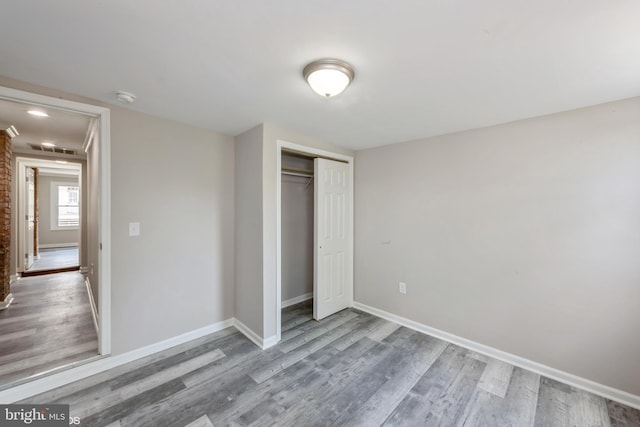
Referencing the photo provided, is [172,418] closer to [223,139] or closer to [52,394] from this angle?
[52,394]

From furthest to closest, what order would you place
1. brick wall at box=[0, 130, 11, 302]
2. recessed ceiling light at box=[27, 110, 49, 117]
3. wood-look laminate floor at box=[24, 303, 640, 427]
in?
brick wall at box=[0, 130, 11, 302] → recessed ceiling light at box=[27, 110, 49, 117] → wood-look laminate floor at box=[24, 303, 640, 427]

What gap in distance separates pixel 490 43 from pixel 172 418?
303 centimetres

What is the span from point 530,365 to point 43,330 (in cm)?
499

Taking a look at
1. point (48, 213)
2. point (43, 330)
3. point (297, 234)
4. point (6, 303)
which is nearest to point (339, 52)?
point (297, 234)

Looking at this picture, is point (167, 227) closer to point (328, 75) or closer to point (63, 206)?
point (328, 75)

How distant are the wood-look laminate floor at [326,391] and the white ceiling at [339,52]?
233 centimetres

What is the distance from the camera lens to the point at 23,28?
128cm

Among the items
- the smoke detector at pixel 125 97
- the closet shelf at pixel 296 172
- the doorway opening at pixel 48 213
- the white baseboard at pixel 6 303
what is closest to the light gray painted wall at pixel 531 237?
the closet shelf at pixel 296 172

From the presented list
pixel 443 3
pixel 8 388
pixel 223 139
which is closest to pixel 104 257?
pixel 8 388

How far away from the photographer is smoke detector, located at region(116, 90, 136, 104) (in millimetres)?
1968

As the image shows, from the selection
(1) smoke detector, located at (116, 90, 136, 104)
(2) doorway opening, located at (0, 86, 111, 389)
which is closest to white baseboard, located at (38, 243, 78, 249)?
(2) doorway opening, located at (0, 86, 111, 389)

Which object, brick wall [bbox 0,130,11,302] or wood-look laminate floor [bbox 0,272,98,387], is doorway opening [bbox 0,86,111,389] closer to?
wood-look laminate floor [bbox 0,272,98,387]

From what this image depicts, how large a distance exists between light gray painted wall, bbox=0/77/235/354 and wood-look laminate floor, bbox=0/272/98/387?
546mm

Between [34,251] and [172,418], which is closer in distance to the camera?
[172,418]
